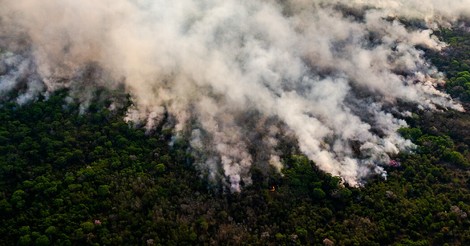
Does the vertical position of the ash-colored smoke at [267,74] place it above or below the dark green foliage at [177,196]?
above

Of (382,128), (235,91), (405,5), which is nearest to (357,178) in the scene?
(382,128)

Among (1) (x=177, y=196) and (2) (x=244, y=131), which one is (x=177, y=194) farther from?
→ (2) (x=244, y=131)

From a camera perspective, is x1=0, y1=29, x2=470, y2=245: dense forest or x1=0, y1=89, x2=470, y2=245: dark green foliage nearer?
x1=0, y1=89, x2=470, y2=245: dark green foliage

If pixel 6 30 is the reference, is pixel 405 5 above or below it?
above

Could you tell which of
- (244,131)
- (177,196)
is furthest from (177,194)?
(244,131)

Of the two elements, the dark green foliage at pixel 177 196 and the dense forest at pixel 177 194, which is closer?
the dark green foliage at pixel 177 196

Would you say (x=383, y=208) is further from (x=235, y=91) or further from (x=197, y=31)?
(x=197, y=31)
